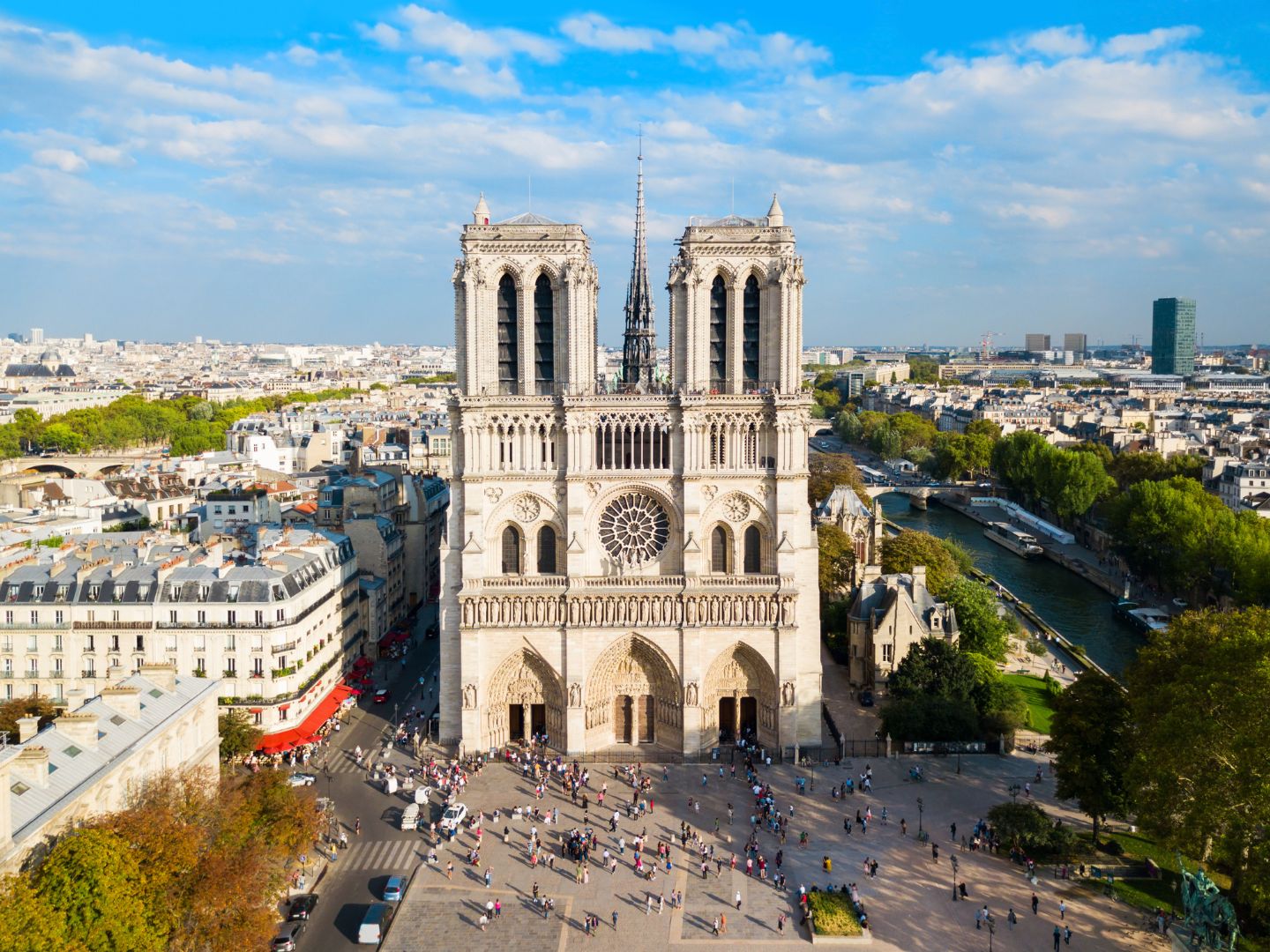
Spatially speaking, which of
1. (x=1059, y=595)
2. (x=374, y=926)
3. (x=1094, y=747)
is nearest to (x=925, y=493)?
(x=1059, y=595)

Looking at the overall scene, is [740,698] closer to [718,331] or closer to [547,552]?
[547,552]

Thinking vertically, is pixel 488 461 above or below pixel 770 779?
above

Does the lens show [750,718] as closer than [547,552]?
No

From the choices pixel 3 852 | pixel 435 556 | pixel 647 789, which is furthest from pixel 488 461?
pixel 435 556

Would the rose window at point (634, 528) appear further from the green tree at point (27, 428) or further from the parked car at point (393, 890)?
the green tree at point (27, 428)

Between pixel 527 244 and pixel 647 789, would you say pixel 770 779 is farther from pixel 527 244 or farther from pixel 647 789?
pixel 527 244
